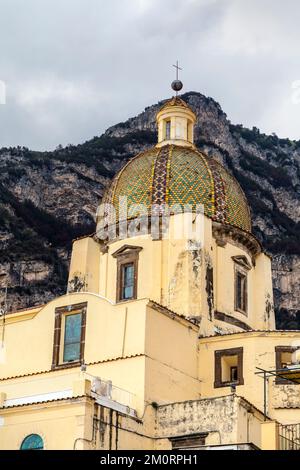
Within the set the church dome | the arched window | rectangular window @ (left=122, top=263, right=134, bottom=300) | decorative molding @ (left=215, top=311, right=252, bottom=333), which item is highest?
the church dome

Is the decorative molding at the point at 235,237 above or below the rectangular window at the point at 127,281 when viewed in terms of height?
above

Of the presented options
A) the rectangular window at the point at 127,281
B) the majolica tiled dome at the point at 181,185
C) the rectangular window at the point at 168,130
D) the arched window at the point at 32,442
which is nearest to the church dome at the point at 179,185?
the majolica tiled dome at the point at 181,185

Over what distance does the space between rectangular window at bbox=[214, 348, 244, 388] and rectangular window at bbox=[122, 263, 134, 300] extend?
4278 millimetres

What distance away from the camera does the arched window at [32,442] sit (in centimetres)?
2777

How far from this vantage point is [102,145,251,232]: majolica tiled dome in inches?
1444

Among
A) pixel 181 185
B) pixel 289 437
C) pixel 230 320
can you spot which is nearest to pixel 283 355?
pixel 230 320

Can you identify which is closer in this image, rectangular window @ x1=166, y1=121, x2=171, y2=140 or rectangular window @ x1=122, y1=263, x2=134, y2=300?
rectangular window @ x1=122, y1=263, x2=134, y2=300

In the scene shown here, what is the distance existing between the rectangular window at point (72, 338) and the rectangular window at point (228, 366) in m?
4.71

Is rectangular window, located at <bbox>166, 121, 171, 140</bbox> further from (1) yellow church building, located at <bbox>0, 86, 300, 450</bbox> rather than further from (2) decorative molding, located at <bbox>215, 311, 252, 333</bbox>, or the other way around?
(2) decorative molding, located at <bbox>215, 311, 252, 333</bbox>

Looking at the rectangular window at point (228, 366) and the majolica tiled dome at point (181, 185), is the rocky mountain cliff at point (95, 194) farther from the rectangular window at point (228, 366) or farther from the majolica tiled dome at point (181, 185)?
the rectangular window at point (228, 366)

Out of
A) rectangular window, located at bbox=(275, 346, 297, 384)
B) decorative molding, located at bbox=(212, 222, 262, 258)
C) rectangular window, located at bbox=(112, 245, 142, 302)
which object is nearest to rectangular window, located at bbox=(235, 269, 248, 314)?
decorative molding, located at bbox=(212, 222, 262, 258)

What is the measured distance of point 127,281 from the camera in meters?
35.7

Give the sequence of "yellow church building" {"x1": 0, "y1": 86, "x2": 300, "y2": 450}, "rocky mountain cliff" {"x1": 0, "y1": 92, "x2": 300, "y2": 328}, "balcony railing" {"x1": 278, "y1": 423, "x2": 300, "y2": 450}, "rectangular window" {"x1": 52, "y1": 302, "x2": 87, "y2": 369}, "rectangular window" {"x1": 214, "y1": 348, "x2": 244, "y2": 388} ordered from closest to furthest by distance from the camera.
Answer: "balcony railing" {"x1": 278, "y1": 423, "x2": 300, "y2": 450}
"yellow church building" {"x1": 0, "y1": 86, "x2": 300, "y2": 450}
"rectangular window" {"x1": 52, "y1": 302, "x2": 87, "y2": 369}
"rectangular window" {"x1": 214, "y1": 348, "x2": 244, "y2": 388}
"rocky mountain cliff" {"x1": 0, "y1": 92, "x2": 300, "y2": 328}

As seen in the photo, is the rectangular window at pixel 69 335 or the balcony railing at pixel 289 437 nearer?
the balcony railing at pixel 289 437
